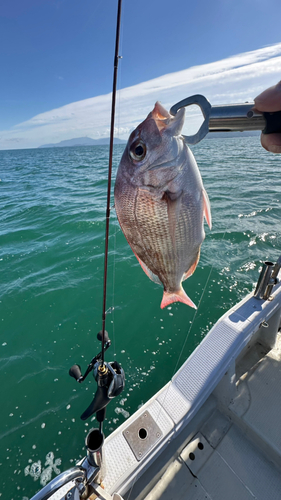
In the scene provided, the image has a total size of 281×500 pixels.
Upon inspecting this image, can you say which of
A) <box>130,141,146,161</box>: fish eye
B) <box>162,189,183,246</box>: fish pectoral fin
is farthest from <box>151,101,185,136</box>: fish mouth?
<box>162,189,183,246</box>: fish pectoral fin

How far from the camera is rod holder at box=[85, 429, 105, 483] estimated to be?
1.83 metres

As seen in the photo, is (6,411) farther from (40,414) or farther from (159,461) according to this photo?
(159,461)

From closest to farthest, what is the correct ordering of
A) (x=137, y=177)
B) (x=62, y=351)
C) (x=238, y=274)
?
(x=137, y=177) < (x=62, y=351) < (x=238, y=274)

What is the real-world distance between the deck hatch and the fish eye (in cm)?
254

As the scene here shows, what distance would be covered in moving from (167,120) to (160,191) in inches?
17.6

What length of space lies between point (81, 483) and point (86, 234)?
794 cm

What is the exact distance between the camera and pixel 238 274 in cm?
657

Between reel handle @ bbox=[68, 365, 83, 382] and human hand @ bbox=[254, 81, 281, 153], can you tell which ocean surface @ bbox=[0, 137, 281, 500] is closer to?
reel handle @ bbox=[68, 365, 83, 382]

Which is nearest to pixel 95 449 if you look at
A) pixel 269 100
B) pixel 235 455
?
pixel 235 455

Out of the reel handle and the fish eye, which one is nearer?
the fish eye

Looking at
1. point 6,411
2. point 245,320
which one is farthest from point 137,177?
point 6,411

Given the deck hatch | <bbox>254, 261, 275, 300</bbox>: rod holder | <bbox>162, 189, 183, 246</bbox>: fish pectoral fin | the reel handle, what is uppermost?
<bbox>162, 189, 183, 246</bbox>: fish pectoral fin

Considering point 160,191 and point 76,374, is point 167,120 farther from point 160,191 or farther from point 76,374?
point 76,374

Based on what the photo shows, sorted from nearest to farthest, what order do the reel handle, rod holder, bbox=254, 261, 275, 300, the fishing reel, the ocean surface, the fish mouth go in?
1. the fish mouth
2. the fishing reel
3. the reel handle
4. rod holder, bbox=254, 261, 275, 300
5. the ocean surface
